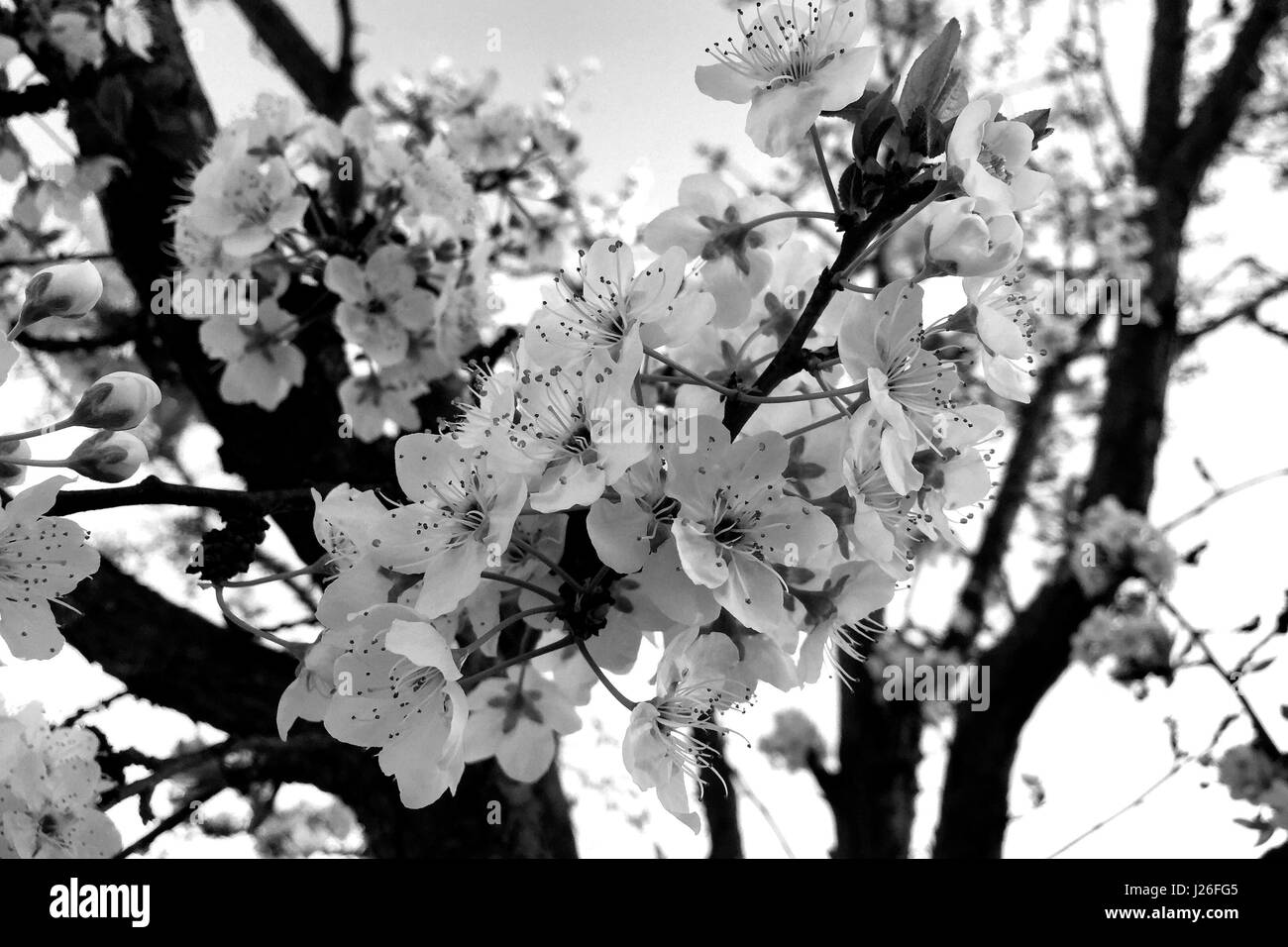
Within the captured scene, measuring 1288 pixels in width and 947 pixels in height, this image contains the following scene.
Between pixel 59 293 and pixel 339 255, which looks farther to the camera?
pixel 339 255

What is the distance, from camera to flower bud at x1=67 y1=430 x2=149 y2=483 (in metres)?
0.89

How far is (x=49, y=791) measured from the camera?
109cm

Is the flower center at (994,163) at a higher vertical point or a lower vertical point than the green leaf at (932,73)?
lower

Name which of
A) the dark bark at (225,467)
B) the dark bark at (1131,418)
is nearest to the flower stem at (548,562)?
the dark bark at (225,467)

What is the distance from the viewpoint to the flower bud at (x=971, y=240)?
766 mm

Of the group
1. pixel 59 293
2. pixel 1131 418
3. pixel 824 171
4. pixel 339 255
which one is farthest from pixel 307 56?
pixel 1131 418

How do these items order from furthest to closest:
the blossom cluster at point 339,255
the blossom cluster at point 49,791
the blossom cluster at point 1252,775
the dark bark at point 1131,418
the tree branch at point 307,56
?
1. the dark bark at point 1131,418
2. the tree branch at point 307,56
3. the blossom cluster at point 1252,775
4. the blossom cluster at point 339,255
5. the blossom cluster at point 49,791

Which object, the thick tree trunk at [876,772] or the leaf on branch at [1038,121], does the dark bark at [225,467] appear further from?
the thick tree trunk at [876,772]

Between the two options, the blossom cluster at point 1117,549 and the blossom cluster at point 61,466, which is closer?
the blossom cluster at point 61,466

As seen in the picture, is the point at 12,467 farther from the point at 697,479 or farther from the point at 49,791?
the point at 697,479

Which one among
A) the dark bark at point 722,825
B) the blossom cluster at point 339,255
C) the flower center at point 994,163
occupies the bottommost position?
the dark bark at point 722,825

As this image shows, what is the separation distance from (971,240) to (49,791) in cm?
111
